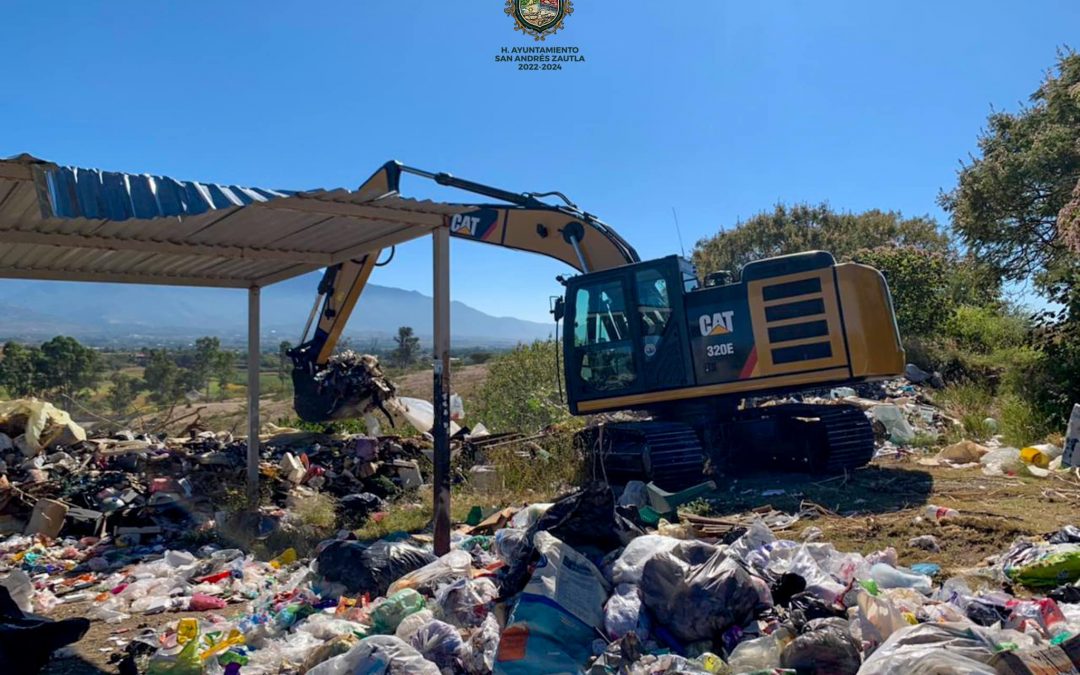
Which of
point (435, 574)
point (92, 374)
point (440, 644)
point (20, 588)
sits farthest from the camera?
point (92, 374)

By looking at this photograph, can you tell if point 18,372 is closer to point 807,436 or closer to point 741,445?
point 741,445

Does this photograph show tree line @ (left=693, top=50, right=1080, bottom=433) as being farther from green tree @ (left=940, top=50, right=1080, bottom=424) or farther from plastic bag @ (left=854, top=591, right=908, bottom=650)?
plastic bag @ (left=854, top=591, right=908, bottom=650)

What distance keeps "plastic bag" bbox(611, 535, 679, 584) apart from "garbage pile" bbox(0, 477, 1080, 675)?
1 cm

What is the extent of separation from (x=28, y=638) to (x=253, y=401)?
4.68 metres

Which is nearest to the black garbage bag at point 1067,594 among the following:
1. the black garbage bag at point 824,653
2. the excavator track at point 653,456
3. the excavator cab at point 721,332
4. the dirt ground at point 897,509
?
the dirt ground at point 897,509

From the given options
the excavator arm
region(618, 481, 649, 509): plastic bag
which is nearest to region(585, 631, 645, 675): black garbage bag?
region(618, 481, 649, 509): plastic bag

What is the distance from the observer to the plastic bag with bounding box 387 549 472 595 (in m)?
4.78

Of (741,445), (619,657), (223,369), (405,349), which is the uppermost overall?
(405,349)

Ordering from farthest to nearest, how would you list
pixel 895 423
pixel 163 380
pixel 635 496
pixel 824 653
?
pixel 163 380
pixel 895 423
pixel 635 496
pixel 824 653

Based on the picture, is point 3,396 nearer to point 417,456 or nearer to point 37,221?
point 417,456

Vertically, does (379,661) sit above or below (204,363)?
below

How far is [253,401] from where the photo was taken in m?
8.48

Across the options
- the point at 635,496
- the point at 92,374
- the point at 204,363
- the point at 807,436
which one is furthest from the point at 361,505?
the point at 204,363

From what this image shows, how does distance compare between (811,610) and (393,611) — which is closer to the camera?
(811,610)
